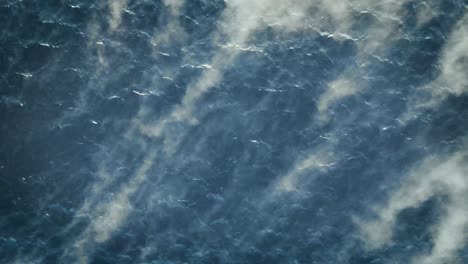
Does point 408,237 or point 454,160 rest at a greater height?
point 454,160

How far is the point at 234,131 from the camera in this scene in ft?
165

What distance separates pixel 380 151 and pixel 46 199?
114 ft

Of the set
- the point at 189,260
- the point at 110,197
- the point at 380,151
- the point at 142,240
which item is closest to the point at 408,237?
the point at 380,151

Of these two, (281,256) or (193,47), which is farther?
(193,47)

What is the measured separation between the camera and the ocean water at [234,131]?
48.5m

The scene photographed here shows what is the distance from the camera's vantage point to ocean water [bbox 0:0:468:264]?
4853cm

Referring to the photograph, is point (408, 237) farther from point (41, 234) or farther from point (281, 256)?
point (41, 234)

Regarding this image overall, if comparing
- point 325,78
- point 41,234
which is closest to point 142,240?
point 41,234

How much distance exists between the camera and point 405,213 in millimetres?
48500

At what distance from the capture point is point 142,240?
48719 millimetres

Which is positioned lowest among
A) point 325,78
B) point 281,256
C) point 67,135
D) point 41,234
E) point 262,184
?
point 281,256

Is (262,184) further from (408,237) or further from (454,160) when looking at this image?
(454,160)

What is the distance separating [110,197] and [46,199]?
648 cm

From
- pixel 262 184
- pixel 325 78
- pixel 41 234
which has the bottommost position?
pixel 41 234
